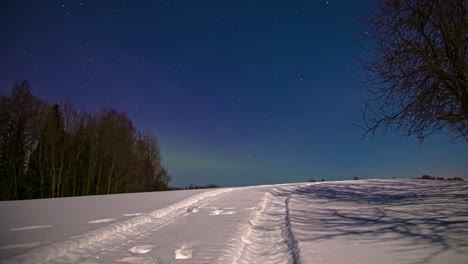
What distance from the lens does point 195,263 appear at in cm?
243

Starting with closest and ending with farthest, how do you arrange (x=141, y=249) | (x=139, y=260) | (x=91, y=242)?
(x=139, y=260), (x=141, y=249), (x=91, y=242)

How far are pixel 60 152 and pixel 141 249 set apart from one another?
21106 mm

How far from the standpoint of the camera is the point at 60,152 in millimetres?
19062

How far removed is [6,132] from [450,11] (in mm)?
23600

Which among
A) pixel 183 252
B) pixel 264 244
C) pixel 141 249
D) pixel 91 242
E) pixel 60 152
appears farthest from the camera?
pixel 60 152

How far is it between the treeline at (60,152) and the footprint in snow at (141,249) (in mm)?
19037

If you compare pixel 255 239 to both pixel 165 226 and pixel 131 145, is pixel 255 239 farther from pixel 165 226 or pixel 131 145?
pixel 131 145

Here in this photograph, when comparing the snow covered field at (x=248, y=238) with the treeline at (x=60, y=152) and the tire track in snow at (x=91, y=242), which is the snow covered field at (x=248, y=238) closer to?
the tire track in snow at (x=91, y=242)

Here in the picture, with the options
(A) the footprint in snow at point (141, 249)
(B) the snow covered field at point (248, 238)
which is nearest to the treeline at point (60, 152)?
(B) the snow covered field at point (248, 238)

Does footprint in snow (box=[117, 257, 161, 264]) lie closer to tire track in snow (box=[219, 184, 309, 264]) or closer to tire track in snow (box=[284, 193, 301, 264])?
tire track in snow (box=[219, 184, 309, 264])

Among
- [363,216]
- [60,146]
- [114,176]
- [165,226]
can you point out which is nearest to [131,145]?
[114,176]

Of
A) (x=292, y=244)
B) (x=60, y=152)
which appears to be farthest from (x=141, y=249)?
(x=60, y=152)

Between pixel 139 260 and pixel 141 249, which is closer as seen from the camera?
pixel 139 260

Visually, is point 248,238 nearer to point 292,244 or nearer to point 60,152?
point 292,244
